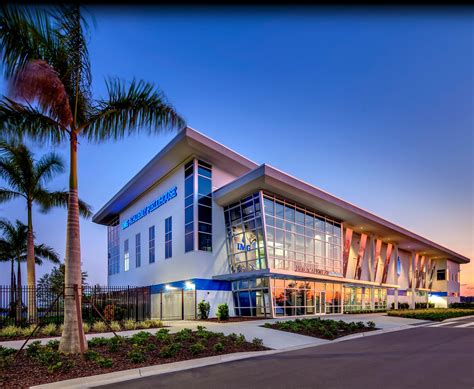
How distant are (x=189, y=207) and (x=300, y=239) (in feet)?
31.0

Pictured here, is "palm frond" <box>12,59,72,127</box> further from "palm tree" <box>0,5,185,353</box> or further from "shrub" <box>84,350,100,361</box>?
"shrub" <box>84,350,100,361</box>

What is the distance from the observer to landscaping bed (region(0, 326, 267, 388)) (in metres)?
8.66

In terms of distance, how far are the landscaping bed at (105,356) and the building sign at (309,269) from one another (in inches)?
708

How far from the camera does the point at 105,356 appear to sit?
10.4 meters

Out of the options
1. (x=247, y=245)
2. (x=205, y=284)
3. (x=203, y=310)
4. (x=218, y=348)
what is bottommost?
(x=203, y=310)

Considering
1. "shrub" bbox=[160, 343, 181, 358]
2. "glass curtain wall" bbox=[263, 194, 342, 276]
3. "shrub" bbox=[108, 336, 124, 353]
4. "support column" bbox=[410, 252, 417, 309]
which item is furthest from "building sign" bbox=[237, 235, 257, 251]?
"support column" bbox=[410, 252, 417, 309]

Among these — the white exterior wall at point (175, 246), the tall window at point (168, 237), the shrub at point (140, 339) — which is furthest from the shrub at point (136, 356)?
the tall window at point (168, 237)

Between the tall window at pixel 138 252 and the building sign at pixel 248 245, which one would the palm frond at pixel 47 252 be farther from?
the building sign at pixel 248 245

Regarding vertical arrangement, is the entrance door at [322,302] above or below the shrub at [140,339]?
below

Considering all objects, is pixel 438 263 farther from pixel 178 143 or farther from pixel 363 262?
pixel 178 143

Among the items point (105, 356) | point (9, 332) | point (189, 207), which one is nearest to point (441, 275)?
point (189, 207)

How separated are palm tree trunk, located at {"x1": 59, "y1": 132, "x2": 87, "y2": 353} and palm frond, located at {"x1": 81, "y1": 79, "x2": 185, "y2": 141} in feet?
3.39

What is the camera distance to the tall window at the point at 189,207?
1172 inches

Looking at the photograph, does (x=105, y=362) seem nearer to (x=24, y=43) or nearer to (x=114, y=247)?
(x=24, y=43)
